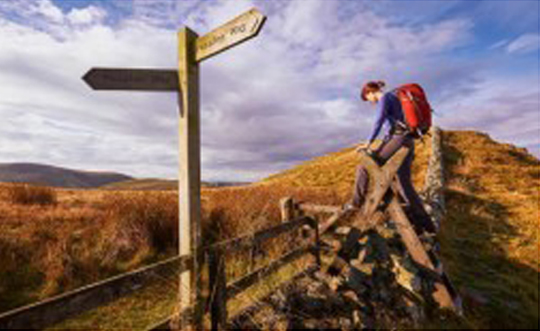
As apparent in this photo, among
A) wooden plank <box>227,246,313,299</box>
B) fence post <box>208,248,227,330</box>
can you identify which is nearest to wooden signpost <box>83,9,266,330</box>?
fence post <box>208,248,227,330</box>

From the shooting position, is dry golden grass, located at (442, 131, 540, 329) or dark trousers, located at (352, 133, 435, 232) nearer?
dry golden grass, located at (442, 131, 540, 329)

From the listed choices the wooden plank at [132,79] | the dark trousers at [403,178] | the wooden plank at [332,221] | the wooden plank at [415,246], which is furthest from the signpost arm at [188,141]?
the wooden plank at [415,246]

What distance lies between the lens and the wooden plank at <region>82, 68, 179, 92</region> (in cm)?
278

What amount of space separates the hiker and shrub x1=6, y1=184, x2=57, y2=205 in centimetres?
1061

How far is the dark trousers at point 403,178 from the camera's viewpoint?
4.43 meters

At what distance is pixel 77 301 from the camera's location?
1.98m

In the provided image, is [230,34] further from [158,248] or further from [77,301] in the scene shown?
[158,248]

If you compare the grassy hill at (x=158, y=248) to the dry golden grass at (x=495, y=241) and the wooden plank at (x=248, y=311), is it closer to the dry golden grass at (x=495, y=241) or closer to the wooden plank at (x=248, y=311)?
the dry golden grass at (x=495, y=241)

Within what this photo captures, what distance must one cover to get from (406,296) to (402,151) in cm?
199

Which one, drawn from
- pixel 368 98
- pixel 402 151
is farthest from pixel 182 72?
pixel 402 151

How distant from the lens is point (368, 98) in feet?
15.1

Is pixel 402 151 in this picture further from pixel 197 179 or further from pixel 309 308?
pixel 197 179

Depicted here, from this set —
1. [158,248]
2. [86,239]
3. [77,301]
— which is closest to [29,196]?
[86,239]

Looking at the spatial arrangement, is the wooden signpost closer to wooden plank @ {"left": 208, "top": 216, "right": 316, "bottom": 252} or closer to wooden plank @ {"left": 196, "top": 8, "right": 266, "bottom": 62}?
wooden plank @ {"left": 196, "top": 8, "right": 266, "bottom": 62}
